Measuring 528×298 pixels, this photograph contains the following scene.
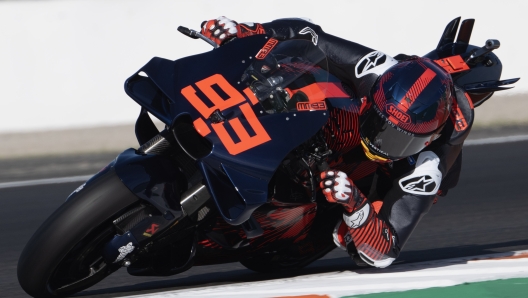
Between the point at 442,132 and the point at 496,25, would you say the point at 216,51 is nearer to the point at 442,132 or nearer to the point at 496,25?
the point at 442,132

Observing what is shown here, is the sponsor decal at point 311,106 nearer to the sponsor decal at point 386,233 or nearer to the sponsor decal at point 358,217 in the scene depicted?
the sponsor decal at point 358,217

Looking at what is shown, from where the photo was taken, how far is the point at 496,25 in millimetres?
8539

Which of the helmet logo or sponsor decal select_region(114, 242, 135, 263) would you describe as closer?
sponsor decal select_region(114, 242, 135, 263)

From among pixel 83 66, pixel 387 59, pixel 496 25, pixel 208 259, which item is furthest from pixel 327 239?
pixel 496 25

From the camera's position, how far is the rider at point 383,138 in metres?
3.79

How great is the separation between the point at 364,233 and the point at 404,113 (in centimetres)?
63

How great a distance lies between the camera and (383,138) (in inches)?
149

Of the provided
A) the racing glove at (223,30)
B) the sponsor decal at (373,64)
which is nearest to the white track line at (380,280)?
the sponsor decal at (373,64)

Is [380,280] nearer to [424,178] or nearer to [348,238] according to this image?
[348,238]

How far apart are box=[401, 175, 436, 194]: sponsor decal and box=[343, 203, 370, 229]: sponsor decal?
318mm

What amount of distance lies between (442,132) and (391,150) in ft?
1.75

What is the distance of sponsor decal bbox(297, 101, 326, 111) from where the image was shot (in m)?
3.48

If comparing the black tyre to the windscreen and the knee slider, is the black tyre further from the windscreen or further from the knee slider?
the knee slider

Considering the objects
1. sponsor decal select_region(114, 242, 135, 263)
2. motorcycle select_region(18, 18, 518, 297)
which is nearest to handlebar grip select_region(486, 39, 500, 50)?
motorcycle select_region(18, 18, 518, 297)
